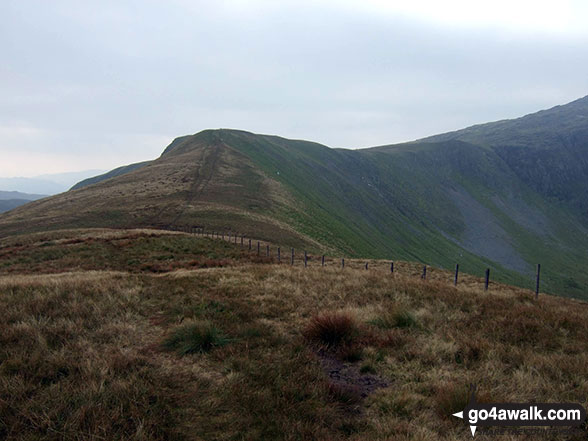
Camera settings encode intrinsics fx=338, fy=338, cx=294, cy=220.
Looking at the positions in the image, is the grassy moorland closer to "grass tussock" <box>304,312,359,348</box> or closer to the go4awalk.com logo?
"grass tussock" <box>304,312,359,348</box>

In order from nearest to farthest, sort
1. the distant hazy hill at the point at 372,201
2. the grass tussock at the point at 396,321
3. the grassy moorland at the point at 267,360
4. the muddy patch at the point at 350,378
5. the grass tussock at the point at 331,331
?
the grassy moorland at the point at 267,360 → the muddy patch at the point at 350,378 → the grass tussock at the point at 331,331 → the grass tussock at the point at 396,321 → the distant hazy hill at the point at 372,201

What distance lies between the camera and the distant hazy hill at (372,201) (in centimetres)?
5128

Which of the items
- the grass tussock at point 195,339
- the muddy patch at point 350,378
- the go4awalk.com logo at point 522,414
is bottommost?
the muddy patch at point 350,378

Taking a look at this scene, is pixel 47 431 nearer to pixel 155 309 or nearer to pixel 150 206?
pixel 155 309

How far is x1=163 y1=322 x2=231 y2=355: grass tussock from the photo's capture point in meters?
6.83

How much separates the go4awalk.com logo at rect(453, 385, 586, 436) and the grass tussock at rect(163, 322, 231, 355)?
4556 millimetres

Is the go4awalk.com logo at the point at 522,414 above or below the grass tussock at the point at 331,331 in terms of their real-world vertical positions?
below

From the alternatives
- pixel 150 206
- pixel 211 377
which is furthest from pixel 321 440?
pixel 150 206

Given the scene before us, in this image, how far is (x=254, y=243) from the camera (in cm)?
3516

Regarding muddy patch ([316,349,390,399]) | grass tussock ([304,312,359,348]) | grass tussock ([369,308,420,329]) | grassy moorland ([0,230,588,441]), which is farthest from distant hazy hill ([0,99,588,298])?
muddy patch ([316,349,390,399])

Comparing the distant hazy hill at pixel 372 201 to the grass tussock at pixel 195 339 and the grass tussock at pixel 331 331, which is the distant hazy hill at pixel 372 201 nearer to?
the grass tussock at pixel 331 331

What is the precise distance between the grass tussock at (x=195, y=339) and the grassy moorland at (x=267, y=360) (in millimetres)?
26

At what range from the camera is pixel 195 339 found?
7055 millimetres

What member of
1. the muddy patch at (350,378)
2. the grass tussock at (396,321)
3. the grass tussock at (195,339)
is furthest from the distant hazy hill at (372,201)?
the muddy patch at (350,378)
